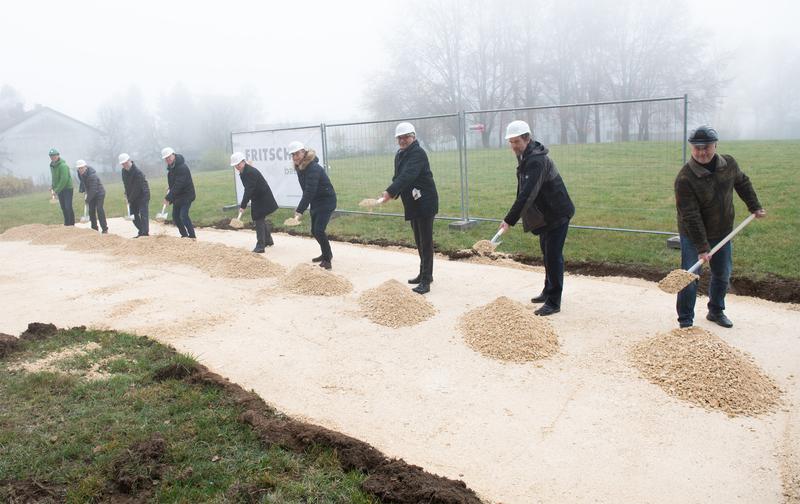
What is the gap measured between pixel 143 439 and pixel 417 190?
4.52m

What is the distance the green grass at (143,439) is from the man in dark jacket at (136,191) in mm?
7703

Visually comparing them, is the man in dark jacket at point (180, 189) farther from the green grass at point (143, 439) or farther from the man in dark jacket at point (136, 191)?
the green grass at point (143, 439)

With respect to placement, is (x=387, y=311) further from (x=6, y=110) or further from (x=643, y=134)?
(x=6, y=110)

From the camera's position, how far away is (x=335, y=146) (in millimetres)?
14156

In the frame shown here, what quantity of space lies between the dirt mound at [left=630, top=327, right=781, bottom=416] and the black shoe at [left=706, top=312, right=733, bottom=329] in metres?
0.83

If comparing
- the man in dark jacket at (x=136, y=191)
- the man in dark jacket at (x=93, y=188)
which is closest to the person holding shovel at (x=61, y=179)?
the man in dark jacket at (x=93, y=188)

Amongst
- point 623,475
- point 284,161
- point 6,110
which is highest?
point 6,110

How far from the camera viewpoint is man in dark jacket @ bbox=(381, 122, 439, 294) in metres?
7.73

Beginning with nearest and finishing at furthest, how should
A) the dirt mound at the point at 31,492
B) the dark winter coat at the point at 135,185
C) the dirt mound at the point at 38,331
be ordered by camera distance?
the dirt mound at the point at 31,492 → the dirt mound at the point at 38,331 → the dark winter coat at the point at 135,185

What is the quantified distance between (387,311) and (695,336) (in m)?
3.07

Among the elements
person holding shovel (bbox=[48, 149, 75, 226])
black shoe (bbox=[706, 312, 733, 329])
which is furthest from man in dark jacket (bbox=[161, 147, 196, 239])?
black shoe (bbox=[706, 312, 733, 329])

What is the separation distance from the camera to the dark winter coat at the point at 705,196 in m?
5.64

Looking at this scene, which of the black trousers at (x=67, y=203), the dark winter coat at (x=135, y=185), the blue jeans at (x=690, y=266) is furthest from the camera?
the black trousers at (x=67, y=203)

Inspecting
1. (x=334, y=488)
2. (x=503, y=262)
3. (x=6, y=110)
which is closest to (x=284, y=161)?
(x=503, y=262)
